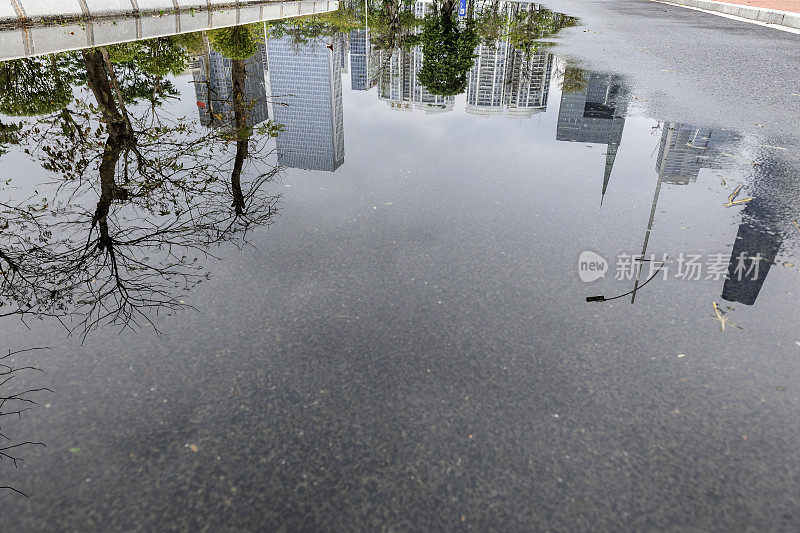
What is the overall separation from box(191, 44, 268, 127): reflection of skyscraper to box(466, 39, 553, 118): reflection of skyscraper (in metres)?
4.05

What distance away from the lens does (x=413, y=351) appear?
10.3 ft

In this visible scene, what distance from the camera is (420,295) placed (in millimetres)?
3693

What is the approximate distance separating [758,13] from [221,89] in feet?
74.7

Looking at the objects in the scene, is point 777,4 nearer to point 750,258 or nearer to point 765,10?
point 765,10

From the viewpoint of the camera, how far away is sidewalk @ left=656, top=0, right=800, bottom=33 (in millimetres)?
18453

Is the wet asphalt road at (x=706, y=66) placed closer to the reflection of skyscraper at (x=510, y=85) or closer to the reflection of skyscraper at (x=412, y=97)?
the reflection of skyscraper at (x=510, y=85)

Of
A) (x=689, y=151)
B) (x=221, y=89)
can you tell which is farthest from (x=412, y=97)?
(x=689, y=151)

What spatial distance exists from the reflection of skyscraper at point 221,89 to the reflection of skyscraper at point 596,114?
16.4ft

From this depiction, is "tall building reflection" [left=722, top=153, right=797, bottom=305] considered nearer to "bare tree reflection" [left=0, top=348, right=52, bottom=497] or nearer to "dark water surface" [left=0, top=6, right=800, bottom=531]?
"dark water surface" [left=0, top=6, right=800, bottom=531]

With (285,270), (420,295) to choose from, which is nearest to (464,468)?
(420,295)

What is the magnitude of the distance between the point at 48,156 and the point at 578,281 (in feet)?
21.2

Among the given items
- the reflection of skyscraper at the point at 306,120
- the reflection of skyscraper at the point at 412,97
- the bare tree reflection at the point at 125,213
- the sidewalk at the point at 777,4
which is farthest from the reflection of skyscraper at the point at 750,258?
the sidewalk at the point at 777,4

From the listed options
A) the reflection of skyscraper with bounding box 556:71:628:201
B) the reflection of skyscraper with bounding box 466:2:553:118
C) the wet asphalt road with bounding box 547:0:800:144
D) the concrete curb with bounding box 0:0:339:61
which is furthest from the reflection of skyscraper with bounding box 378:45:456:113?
the concrete curb with bounding box 0:0:339:61

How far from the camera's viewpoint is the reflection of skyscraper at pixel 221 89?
792cm
